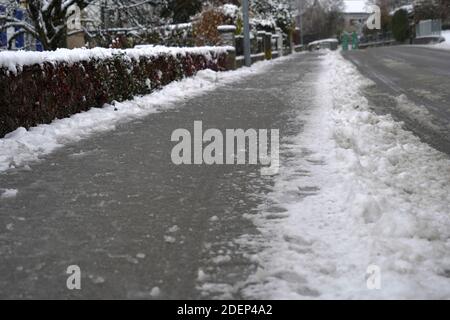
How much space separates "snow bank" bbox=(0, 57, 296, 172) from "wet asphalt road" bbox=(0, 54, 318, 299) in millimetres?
324

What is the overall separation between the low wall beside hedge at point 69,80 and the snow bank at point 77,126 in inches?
7.6

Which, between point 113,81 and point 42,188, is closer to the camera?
point 42,188

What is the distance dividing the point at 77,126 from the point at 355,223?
5.52 m

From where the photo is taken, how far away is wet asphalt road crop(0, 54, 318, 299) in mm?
2953

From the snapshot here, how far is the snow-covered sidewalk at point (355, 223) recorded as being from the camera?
2850 mm

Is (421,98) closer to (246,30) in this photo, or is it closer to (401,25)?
(246,30)

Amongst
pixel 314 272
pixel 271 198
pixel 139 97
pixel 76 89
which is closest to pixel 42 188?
pixel 271 198

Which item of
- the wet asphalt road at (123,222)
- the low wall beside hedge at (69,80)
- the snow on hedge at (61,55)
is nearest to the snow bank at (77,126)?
the low wall beside hedge at (69,80)

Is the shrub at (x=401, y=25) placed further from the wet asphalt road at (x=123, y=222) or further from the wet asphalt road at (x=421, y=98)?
the wet asphalt road at (x=123, y=222)

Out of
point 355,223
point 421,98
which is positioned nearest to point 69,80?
point 355,223

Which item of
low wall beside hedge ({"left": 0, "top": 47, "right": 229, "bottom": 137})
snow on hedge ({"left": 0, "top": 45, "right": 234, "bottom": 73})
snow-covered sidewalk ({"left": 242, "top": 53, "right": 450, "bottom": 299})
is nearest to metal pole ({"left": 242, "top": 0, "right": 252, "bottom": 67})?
low wall beside hedge ({"left": 0, "top": 47, "right": 229, "bottom": 137})
